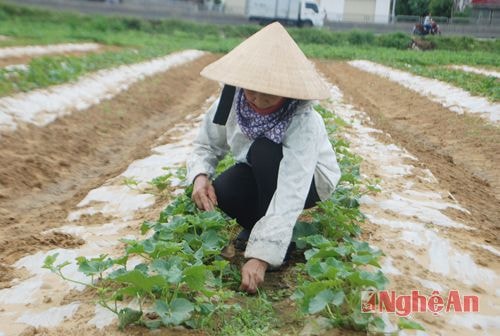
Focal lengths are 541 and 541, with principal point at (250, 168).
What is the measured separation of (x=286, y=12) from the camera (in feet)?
121

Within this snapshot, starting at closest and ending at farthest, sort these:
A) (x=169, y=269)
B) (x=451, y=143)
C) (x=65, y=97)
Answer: (x=169, y=269), (x=451, y=143), (x=65, y=97)

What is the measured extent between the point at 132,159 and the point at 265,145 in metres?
3.24

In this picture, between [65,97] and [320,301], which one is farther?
[65,97]

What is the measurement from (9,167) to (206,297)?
317 cm

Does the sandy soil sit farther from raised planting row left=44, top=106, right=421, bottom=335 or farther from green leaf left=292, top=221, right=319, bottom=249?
green leaf left=292, top=221, right=319, bottom=249

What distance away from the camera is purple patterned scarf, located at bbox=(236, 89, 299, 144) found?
2633 millimetres

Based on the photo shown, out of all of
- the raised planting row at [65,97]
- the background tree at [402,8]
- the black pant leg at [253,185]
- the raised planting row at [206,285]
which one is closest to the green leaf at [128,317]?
the raised planting row at [206,285]

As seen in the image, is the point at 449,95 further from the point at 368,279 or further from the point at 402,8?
the point at 402,8

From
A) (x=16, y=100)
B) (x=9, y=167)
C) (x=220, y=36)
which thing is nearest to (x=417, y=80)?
(x=16, y=100)

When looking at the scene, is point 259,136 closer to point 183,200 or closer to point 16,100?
point 183,200

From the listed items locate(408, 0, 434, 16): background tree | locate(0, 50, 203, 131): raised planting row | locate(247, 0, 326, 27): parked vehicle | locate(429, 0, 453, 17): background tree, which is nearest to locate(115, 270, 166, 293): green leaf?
locate(0, 50, 203, 131): raised planting row

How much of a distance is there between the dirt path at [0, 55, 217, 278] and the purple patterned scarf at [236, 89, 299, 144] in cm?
134

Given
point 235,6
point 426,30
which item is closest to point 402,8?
point 426,30

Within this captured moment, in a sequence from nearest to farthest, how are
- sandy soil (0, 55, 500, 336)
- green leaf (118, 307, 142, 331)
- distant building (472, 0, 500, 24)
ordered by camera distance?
green leaf (118, 307, 142, 331), sandy soil (0, 55, 500, 336), distant building (472, 0, 500, 24)
